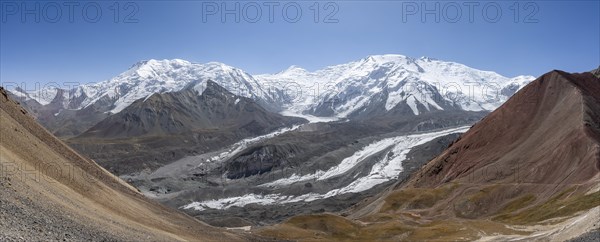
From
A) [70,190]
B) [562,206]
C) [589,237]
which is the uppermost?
[70,190]

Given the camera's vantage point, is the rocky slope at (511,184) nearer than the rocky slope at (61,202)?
No

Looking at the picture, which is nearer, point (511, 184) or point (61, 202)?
point (61, 202)

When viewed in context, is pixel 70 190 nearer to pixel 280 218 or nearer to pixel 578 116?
pixel 578 116

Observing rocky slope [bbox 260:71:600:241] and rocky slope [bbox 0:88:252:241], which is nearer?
rocky slope [bbox 0:88:252:241]

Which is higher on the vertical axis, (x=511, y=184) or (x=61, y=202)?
(x=61, y=202)

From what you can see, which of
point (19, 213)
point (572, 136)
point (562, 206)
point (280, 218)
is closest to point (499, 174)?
point (572, 136)
